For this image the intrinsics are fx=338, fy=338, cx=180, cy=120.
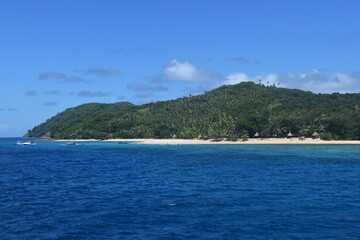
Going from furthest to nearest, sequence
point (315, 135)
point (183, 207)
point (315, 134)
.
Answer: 1. point (315, 134)
2. point (315, 135)
3. point (183, 207)

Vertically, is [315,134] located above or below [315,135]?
above

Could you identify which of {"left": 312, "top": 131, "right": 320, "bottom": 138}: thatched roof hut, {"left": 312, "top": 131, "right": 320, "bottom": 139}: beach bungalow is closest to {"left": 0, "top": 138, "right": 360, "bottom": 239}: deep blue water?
{"left": 312, "top": 131, "right": 320, "bottom": 139}: beach bungalow

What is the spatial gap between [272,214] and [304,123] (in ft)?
505

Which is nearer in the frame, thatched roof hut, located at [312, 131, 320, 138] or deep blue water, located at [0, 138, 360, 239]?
deep blue water, located at [0, 138, 360, 239]

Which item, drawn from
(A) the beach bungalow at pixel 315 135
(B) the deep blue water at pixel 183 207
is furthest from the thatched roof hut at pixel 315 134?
(B) the deep blue water at pixel 183 207

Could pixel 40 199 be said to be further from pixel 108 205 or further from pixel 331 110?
pixel 331 110

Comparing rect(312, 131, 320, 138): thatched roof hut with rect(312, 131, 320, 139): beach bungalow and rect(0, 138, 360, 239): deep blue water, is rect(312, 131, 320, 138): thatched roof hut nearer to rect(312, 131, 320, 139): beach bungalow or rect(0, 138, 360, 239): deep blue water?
rect(312, 131, 320, 139): beach bungalow

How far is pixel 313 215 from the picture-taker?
101 ft

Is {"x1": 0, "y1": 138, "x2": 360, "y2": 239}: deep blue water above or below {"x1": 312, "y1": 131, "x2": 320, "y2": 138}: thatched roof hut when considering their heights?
below

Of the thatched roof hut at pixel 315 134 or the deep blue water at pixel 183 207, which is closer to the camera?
the deep blue water at pixel 183 207

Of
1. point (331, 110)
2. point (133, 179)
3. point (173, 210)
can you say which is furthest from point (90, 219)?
point (331, 110)

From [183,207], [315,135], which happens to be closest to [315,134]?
[315,135]

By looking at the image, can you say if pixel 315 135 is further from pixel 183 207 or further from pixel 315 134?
pixel 183 207

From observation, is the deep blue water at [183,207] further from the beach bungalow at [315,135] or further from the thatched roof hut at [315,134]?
the thatched roof hut at [315,134]
